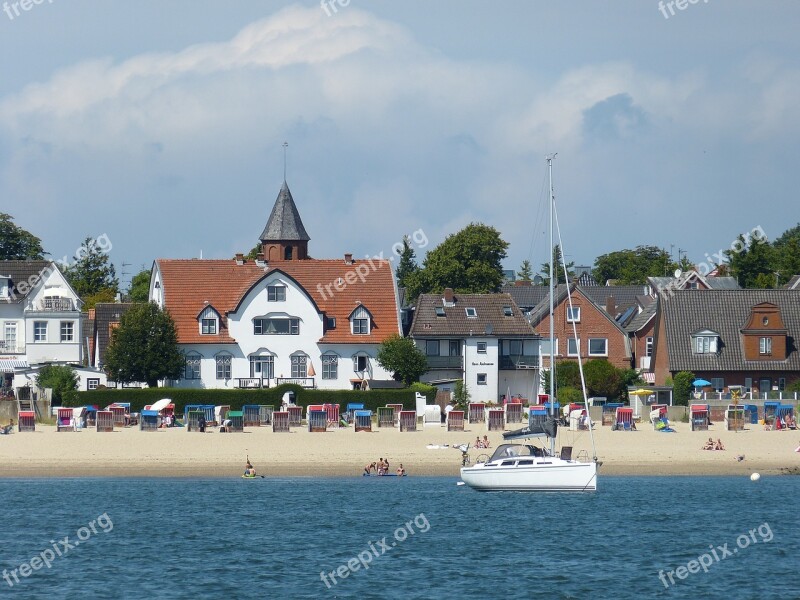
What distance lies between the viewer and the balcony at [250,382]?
275 ft

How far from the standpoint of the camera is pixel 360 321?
86125mm

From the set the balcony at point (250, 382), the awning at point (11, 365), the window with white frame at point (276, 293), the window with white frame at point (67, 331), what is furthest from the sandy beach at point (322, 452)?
the window with white frame at point (67, 331)

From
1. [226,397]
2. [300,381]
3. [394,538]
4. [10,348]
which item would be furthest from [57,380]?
[394,538]

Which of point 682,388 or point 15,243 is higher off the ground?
point 15,243

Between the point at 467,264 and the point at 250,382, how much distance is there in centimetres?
3889

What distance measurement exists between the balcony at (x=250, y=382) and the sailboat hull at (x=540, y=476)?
31991 mm

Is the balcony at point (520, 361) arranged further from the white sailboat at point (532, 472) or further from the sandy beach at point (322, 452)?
the white sailboat at point (532, 472)

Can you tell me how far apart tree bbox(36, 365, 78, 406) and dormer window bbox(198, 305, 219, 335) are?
9.25 meters

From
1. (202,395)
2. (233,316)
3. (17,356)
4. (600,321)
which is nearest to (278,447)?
(202,395)

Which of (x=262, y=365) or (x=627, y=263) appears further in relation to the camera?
(x=627, y=263)

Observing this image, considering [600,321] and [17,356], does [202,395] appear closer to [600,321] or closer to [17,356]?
[17,356]

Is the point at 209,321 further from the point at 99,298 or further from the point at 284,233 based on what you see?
the point at 99,298

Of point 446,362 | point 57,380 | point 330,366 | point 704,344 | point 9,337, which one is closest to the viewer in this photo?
point 57,380

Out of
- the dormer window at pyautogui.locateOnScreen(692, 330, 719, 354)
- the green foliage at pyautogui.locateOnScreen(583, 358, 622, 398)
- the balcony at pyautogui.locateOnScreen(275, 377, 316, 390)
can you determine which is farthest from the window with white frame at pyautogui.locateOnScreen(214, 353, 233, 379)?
the dormer window at pyautogui.locateOnScreen(692, 330, 719, 354)
